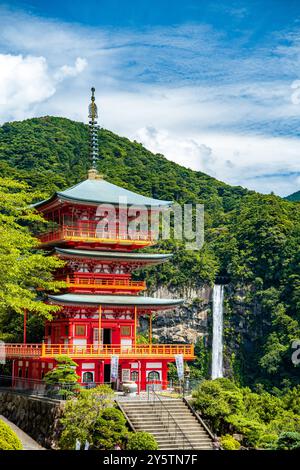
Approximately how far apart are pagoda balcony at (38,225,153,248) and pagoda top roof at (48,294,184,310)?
8.32 feet

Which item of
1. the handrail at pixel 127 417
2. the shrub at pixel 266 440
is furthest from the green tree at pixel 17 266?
the shrub at pixel 266 440

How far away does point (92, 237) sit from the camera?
36312 millimetres

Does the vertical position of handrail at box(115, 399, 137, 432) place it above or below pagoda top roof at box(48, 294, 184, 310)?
below

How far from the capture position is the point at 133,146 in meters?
106

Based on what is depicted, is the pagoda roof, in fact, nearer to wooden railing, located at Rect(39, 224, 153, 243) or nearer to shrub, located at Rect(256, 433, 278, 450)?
wooden railing, located at Rect(39, 224, 153, 243)

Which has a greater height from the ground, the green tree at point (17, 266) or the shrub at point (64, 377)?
the green tree at point (17, 266)

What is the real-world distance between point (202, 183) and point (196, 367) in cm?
4000

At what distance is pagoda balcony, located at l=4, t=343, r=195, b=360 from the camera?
1289 inches

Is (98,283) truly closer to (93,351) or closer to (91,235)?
(91,235)

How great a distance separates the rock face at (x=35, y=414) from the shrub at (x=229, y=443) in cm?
612

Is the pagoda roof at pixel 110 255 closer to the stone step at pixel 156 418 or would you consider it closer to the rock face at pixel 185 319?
the stone step at pixel 156 418

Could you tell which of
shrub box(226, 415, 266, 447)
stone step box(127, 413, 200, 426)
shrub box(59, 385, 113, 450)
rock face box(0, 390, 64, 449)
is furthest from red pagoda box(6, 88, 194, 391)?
shrub box(226, 415, 266, 447)

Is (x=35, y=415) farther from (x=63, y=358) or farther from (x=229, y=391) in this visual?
(x=229, y=391)

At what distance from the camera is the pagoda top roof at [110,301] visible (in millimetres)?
33469
